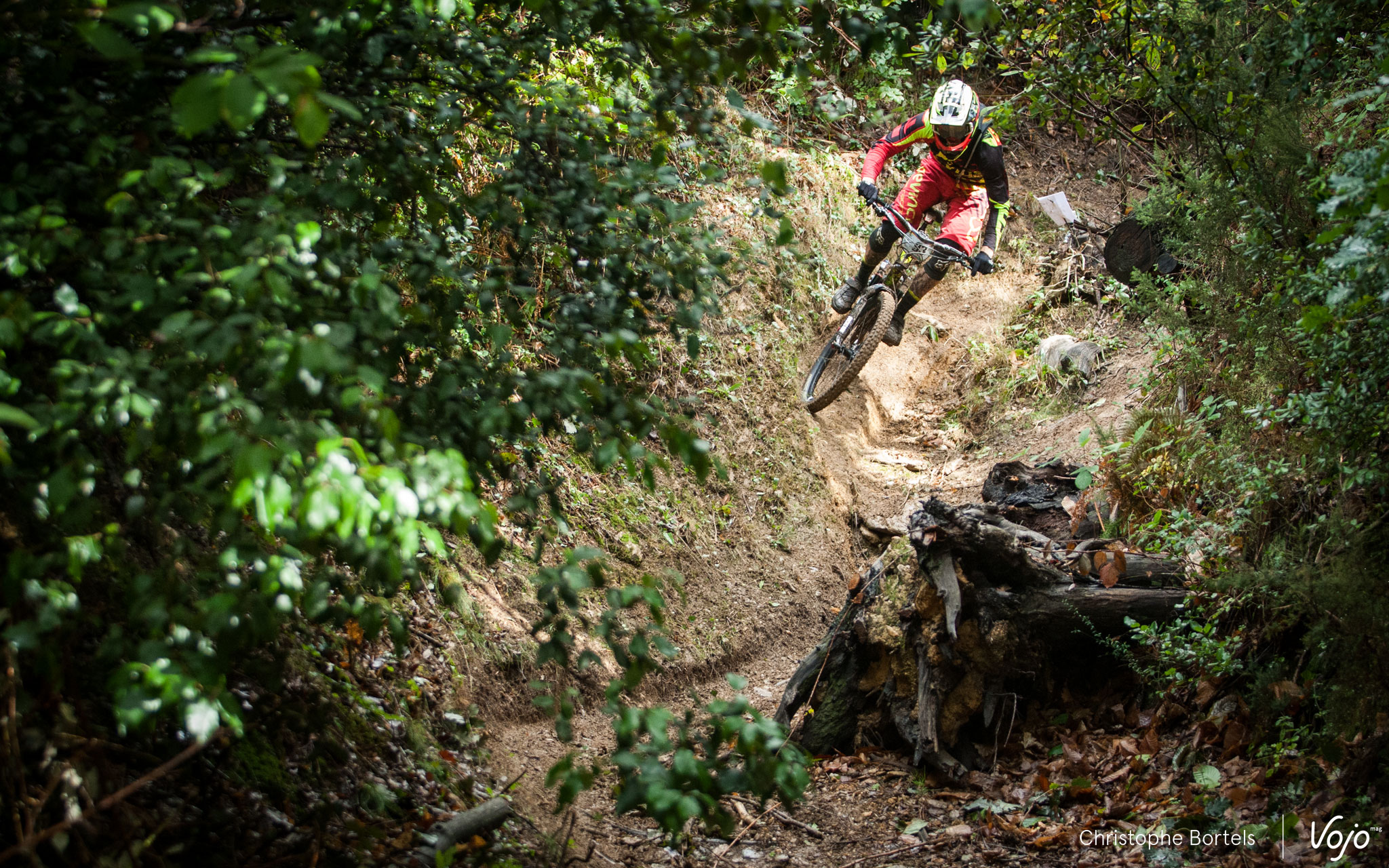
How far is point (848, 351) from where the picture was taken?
7480 millimetres

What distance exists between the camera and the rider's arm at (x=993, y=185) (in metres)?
6.84

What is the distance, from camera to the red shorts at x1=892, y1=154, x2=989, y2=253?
6867 mm

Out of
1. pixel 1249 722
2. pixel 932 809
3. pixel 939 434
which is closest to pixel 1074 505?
pixel 1249 722

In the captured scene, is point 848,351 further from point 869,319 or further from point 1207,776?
point 1207,776

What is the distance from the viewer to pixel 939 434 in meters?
Result: 8.45

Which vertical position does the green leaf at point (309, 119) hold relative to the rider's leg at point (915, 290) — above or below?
above

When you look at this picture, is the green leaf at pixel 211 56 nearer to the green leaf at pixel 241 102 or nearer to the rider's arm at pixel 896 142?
the green leaf at pixel 241 102

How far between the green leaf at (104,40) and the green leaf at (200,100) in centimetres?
12

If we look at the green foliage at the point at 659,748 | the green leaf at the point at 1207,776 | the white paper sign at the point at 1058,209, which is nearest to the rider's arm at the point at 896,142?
the white paper sign at the point at 1058,209

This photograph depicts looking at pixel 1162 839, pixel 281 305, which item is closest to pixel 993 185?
pixel 1162 839

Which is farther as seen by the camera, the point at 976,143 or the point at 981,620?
the point at 976,143

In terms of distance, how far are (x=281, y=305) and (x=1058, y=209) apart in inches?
392

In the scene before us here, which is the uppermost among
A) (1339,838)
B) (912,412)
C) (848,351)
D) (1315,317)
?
(1315,317)

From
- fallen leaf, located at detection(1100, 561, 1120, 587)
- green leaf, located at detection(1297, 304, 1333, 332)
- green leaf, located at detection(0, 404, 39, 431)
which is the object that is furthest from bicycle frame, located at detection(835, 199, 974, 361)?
green leaf, located at detection(0, 404, 39, 431)
